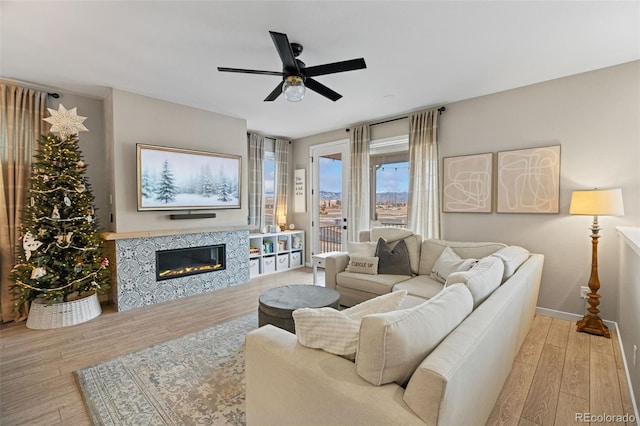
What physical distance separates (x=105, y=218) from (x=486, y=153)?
5152 millimetres

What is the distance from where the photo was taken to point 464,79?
3318 millimetres

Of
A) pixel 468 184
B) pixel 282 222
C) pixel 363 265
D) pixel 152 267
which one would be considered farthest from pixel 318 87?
pixel 282 222

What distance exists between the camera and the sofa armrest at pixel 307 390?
3.29 ft

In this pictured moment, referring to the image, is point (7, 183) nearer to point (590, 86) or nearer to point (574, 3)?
point (574, 3)

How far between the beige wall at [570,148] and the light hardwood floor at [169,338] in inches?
25.6

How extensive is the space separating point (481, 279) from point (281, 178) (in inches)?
190

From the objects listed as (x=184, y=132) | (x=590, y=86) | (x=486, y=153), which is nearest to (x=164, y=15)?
(x=184, y=132)

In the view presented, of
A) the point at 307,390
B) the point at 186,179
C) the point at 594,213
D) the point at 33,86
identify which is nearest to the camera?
the point at 307,390

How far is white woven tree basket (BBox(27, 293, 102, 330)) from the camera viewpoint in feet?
10.4

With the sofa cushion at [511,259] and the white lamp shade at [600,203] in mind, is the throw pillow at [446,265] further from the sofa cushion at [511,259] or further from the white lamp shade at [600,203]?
the white lamp shade at [600,203]

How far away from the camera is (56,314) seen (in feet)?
10.5

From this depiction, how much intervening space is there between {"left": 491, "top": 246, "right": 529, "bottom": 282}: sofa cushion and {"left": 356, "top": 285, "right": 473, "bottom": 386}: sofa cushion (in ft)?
4.70

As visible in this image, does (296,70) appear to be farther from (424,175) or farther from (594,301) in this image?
(594,301)

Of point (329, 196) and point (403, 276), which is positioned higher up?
point (329, 196)
